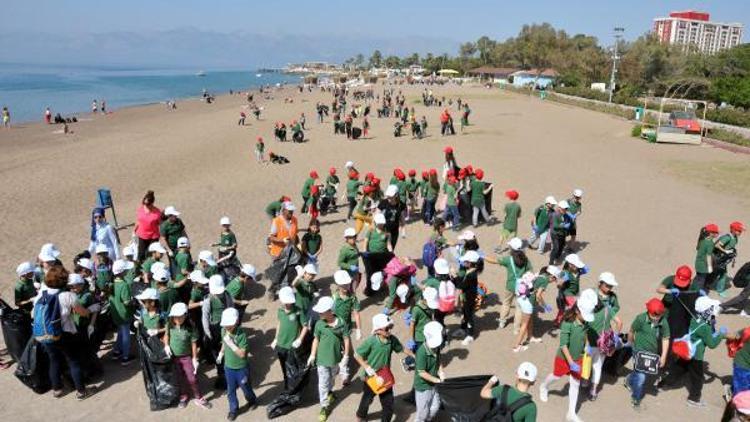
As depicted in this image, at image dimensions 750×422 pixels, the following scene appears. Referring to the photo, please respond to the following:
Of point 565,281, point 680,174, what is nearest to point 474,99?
point 680,174

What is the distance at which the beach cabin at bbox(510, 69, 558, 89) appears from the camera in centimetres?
8054

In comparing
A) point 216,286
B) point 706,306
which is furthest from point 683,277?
point 216,286

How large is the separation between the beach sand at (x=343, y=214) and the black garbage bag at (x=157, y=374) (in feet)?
0.64

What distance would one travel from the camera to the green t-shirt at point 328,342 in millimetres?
5891

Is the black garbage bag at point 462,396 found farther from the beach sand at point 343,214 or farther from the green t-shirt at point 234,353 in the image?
the green t-shirt at point 234,353

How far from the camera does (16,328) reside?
6820 mm

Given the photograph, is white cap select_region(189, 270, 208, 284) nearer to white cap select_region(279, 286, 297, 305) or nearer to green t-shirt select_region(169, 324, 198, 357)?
green t-shirt select_region(169, 324, 198, 357)

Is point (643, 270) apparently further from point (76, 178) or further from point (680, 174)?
point (76, 178)

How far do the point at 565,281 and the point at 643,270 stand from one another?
4.77 m

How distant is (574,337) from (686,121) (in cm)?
2762

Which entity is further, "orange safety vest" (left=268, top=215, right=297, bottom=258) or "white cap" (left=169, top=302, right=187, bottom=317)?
"orange safety vest" (left=268, top=215, right=297, bottom=258)

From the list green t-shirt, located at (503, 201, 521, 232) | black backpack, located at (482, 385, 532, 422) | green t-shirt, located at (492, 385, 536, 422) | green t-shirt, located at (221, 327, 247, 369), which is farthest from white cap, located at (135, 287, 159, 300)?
green t-shirt, located at (503, 201, 521, 232)

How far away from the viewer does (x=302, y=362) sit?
6.39m

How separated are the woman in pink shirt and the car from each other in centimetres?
2735
